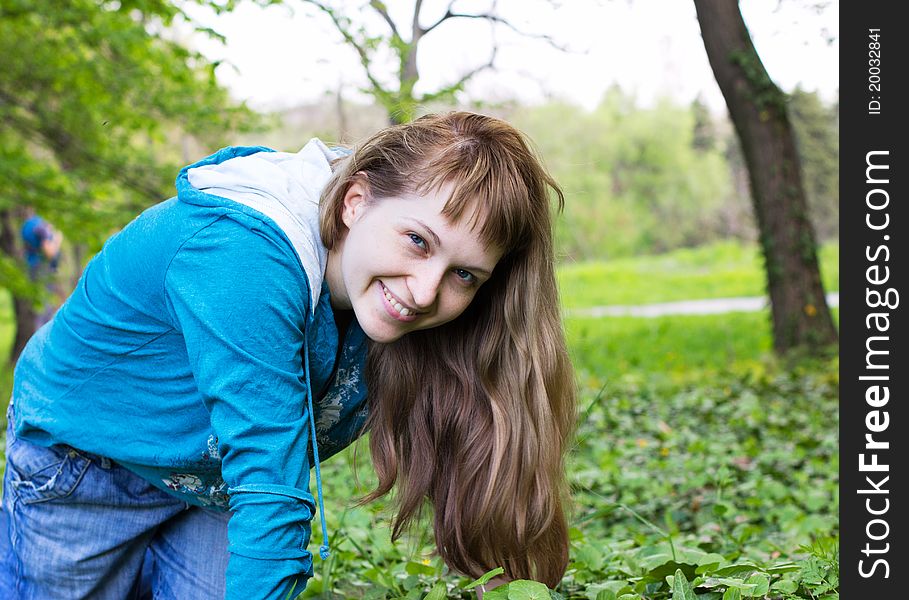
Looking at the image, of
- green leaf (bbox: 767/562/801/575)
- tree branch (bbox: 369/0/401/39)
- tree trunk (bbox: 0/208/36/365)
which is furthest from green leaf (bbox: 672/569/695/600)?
tree trunk (bbox: 0/208/36/365)

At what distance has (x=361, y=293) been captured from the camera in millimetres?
1717

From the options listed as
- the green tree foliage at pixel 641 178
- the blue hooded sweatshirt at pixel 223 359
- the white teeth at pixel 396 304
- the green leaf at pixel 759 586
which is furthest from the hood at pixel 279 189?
the green tree foliage at pixel 641 178

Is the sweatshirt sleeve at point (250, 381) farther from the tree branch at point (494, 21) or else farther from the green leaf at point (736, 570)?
the tree branch at point (494, 21)

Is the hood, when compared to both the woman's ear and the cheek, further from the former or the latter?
the cheek

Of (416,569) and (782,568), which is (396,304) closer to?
(416,569)

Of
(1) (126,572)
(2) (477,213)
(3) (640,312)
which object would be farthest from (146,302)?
(3) (640,312)

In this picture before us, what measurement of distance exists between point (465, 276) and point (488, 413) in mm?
380

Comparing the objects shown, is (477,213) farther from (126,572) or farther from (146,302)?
(126,572)

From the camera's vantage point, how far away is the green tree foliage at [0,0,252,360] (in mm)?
6355

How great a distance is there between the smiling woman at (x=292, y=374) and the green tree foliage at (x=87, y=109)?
14.7ft

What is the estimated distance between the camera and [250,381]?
152 centimetres

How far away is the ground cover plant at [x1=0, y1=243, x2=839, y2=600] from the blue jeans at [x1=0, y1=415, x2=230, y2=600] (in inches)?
11.7

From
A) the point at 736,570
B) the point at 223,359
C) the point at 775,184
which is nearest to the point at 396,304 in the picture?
the point at 223,359
